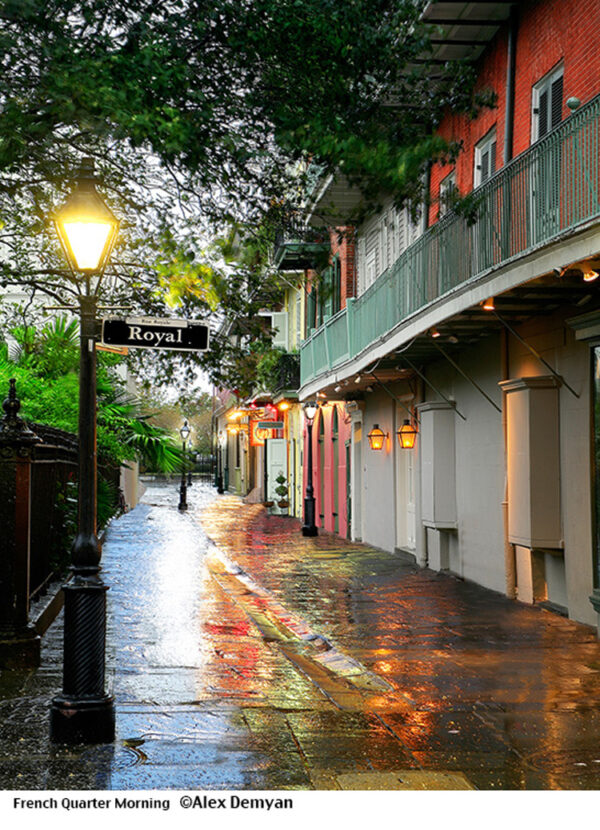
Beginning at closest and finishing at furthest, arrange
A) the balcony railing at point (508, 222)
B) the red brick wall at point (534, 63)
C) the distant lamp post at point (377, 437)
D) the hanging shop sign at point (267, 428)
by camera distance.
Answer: the balcony railing at point (508, 222) < the red brick wall at point (534, 63) < the distant lamp post at point (377, 437) < the hanging shop sign at point (267, 428)

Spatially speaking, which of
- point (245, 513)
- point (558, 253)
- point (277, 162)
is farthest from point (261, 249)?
point (245, 513)

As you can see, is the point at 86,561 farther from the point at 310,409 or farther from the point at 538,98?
the point at 310,409

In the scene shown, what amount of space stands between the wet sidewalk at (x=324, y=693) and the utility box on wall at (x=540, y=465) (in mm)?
927

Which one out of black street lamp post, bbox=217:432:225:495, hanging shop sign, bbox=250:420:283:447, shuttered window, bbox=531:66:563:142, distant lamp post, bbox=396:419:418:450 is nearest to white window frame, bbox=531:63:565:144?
shuttered window, bbox=531:66:563:142

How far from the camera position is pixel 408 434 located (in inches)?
719

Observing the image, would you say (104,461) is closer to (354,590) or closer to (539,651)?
(354,590)

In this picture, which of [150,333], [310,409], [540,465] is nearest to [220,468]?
[310,409]

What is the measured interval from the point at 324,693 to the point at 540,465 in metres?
5.11

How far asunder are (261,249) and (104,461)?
11183 mm

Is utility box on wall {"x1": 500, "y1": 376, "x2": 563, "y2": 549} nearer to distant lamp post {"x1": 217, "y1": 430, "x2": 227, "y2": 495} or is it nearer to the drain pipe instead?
the drain pipe

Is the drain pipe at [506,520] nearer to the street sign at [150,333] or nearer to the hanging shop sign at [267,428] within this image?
the street sign at [150,333]

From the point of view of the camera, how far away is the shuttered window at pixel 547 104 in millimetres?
12336

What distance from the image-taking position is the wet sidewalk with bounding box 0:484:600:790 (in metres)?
5.71

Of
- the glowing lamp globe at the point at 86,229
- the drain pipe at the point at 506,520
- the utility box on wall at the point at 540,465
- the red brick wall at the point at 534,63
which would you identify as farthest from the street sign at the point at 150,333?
the drain pipe at the point at 506,520
